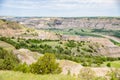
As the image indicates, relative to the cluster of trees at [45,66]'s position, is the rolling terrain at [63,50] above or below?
below

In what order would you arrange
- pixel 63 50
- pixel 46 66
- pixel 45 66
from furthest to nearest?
1. pixel 63 50
2. pixel 46 66
3. pixel 45 66

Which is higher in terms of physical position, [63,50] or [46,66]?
[46,66]

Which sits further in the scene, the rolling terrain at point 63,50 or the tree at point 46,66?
the rolling terrain at point 63,50

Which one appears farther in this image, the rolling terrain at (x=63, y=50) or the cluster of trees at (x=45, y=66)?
the rolling terrain at (x=63, y=50)

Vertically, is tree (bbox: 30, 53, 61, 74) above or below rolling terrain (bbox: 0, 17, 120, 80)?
above

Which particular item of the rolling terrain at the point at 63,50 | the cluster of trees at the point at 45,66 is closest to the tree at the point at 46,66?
the cluster of trees at the point at 45,66

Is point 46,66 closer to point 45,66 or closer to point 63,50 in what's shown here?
point 45,66

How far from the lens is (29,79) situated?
38.2 feet

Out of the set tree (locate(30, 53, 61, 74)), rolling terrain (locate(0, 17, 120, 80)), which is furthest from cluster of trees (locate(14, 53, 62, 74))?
rolling terrain (locate(0, 17, 120, 80))

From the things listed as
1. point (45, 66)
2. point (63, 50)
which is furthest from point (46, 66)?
point (63, 50)

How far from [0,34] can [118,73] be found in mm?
116032

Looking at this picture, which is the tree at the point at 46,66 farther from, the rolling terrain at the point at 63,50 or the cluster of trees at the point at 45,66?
the rolling terrain at the point at 63,50

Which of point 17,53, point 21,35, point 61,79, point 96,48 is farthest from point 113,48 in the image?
point 61,79

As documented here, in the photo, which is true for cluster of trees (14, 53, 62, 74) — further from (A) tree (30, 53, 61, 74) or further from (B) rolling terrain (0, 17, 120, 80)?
(B) rolling terrain (0, 17, 120, 80)
